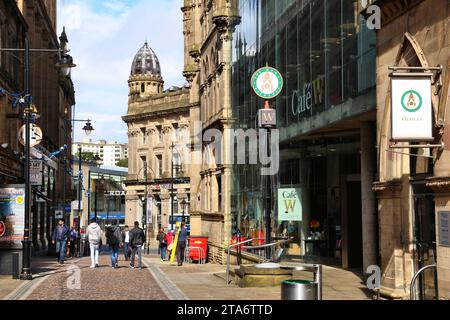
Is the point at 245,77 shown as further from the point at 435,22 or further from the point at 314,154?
the point at 435,22

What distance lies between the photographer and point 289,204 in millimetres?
26578

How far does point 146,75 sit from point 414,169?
112 m

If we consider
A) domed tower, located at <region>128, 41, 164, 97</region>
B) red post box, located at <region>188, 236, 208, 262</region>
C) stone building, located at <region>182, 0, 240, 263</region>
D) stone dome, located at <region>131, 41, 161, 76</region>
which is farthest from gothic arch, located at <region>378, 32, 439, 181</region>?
stone dome, located at <region>131, 41, 161, 76</region>

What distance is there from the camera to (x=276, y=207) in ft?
90.2

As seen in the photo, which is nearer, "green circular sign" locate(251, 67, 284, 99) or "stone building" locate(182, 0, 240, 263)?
"green circular sign" locate(251, 67, 284, 99)

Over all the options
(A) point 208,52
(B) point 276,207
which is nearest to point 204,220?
(A) point 208,52

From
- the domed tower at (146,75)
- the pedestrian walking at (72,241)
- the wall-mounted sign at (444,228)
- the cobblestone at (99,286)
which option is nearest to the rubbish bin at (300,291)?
the wall-mounted sign at (444,228)

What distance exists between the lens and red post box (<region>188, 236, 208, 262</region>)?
37.1m

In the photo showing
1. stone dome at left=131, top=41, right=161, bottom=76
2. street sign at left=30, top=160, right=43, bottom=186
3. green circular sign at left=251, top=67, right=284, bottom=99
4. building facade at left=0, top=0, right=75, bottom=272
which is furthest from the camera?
stone dome at left=131, top=41, right=161, bottom=76

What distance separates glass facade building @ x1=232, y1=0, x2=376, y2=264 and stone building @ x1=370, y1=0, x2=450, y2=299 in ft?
6.25

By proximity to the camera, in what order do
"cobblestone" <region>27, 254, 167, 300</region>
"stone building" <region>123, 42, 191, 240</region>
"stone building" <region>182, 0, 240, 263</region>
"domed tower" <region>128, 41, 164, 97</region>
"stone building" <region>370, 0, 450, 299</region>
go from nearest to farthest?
1. "stone building" <region>370, 0, 450, 299</region>
2. "cobblestone" <region>27, 254, 167, 300</region>
3. "stone building" <region>182, 0, 240, 263</region>
4. "stone building" <region>123, 42, 191, 240</region>
5. "domed tower" <region>128, 41, 164, 97</region>

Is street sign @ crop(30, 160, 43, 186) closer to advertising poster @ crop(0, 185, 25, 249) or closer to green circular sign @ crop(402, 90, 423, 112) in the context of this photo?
advertising poster @ crop(0, 185, 25, 249)

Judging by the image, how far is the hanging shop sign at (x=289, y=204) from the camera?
2648 centimetres

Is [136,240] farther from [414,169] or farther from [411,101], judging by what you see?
[411,101]
